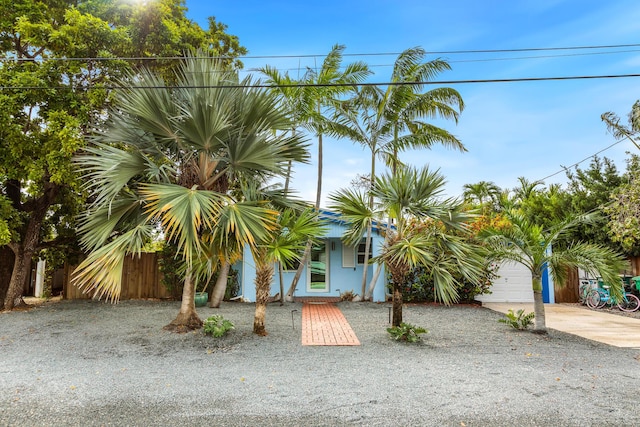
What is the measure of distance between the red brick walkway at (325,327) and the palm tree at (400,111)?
2668mm

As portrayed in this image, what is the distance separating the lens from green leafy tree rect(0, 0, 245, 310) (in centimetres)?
817

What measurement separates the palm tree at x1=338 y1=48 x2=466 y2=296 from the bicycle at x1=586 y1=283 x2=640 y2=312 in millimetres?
7099

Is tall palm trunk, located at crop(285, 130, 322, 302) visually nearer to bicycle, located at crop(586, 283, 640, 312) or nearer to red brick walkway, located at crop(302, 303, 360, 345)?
red brick walkway, located at crop(302, 303, 360, 345)

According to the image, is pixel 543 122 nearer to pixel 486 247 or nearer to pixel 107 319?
pixel 486 247

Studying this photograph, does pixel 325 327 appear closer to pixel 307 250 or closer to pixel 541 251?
pixel 307 250

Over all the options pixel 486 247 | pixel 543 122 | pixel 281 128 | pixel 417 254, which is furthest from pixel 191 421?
pixel 543 122

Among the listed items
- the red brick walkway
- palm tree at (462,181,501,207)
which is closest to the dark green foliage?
the red brick walkway

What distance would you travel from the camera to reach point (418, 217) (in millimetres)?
7117

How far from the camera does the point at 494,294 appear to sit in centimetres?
1393

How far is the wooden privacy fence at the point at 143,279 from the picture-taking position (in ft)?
42.0

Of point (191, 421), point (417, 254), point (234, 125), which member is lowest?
point (191, 421)

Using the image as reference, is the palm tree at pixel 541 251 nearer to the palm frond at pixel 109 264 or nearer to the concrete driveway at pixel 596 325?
the concrete driveway at pixel 596 325

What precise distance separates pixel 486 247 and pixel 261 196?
4.79 meters

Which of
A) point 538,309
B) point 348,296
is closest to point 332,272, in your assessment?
point 348,296
